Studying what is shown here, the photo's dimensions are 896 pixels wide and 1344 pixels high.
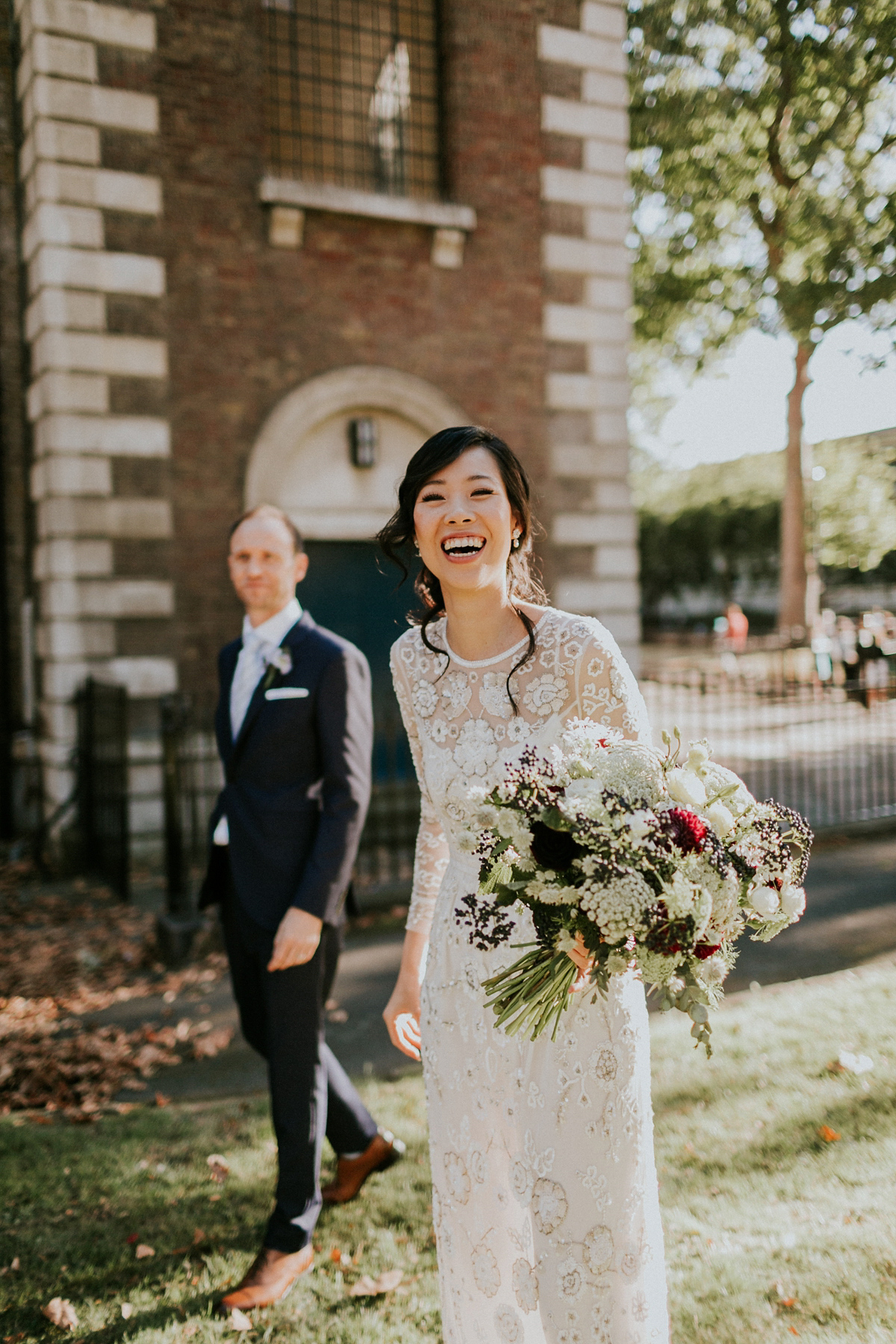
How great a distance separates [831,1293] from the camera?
295cm

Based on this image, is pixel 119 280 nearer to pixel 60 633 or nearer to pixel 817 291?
pixel 60 633

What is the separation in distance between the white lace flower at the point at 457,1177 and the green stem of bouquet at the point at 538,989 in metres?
0.45

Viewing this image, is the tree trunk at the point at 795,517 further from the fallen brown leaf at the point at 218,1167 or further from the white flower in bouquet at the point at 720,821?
the white flower in bouquet at the point at 720,821

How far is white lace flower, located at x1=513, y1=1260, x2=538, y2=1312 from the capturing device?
84.0 inches

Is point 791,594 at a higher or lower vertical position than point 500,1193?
higher

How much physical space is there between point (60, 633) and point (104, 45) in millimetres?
4932

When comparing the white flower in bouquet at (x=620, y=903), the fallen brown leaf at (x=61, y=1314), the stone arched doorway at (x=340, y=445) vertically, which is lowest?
the fallen brown leaf at (x=61, y=1314)

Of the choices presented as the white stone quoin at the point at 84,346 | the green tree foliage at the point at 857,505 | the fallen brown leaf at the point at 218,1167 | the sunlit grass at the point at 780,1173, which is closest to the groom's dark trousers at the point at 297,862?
the fallen brown leaf at the point at 218,1167

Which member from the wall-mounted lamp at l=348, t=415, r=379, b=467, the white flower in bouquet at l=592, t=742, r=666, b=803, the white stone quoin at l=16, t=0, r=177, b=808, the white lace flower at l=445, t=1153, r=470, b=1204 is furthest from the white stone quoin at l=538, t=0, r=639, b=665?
the white flower in bouquet at l=592, t=742, r=666, b=803

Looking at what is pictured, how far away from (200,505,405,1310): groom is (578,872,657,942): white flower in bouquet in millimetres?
1640

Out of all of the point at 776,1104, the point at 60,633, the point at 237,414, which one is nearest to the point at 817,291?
the point at 237,414

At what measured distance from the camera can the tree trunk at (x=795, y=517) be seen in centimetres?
2489

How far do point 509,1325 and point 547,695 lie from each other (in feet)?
4.60

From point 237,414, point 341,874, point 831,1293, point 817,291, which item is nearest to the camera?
point 831,1293
